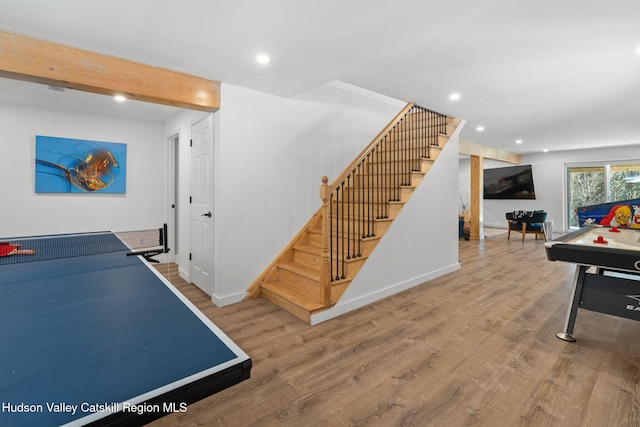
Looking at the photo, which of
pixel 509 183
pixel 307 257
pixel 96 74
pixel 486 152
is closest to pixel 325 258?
pixel 307 257

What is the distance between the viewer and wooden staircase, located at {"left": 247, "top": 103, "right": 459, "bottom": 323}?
3.00 metres

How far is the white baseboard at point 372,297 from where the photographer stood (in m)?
2.92

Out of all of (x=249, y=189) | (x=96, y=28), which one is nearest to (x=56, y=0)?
(x=96, y=28)

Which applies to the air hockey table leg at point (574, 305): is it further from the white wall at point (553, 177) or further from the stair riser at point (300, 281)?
the white wall at point (553, 177)

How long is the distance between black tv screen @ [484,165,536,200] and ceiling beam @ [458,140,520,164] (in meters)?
0.38

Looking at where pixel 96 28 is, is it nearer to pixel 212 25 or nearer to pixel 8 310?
pixel 212 25

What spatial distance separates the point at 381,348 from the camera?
2.40 metres

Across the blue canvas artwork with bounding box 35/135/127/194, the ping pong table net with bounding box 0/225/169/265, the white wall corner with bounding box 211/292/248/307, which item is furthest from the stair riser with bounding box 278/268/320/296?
the blue canvas artwork with bounding box 35/135/127/194

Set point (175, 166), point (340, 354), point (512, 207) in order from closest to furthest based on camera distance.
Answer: point (340, 354), point (175, 166), point (512, 207)

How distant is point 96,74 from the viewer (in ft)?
7.97

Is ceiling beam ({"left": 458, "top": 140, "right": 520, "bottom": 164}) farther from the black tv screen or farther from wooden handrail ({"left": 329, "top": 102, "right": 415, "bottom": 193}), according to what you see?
wooden handrail ({"left": 329, "top": 102, "right": 415, "bottom": 193})

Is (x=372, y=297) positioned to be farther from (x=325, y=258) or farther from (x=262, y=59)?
(x=262, y=59)

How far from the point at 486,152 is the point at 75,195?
881 centimetres

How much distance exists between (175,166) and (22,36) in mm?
2680
